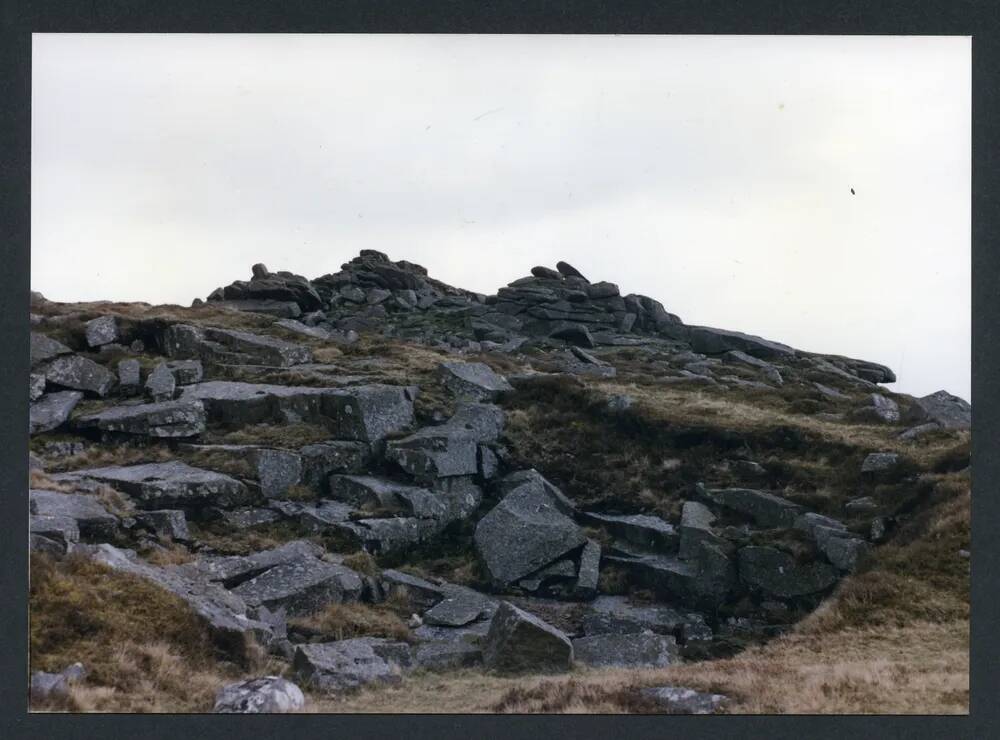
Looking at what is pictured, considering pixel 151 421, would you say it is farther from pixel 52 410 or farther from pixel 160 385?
pixel 52 410

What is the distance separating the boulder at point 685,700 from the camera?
504 inches

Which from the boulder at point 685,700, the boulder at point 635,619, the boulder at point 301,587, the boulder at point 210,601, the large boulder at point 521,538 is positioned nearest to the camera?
the boulder at point 685,700

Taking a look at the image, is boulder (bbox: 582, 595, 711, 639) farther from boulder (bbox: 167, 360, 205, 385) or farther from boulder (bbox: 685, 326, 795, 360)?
boulder (bbox: 685, 326, 795, 360)

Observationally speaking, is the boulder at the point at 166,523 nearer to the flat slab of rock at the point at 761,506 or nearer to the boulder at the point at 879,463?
the flat slab of rock at the point at 761,506

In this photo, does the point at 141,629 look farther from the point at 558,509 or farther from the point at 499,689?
the point at 558,509

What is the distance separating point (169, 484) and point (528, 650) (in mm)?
9271

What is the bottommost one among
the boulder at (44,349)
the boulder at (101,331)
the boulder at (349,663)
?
the boulder at (349,663)

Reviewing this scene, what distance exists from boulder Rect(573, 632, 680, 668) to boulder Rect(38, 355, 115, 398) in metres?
15.7

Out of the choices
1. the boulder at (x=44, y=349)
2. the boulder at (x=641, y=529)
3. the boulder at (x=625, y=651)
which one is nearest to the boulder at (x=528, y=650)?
the boulder at (x=625, y=651)

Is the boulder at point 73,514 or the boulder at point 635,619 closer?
the boulder at point 73,514

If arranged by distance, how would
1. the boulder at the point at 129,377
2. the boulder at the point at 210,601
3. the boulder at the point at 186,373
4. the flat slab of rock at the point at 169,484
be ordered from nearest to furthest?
1. the boulder at the point at 210,601
2. the flat slab of rock at the point at 169,484
3. the boulder at the point at 129,377
4. the boulder at the point at 186,373

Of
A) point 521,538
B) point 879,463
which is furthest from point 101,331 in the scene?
point 879,463

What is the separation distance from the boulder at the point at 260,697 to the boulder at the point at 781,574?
10670 mm

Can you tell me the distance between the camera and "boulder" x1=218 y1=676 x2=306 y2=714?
1234cm
